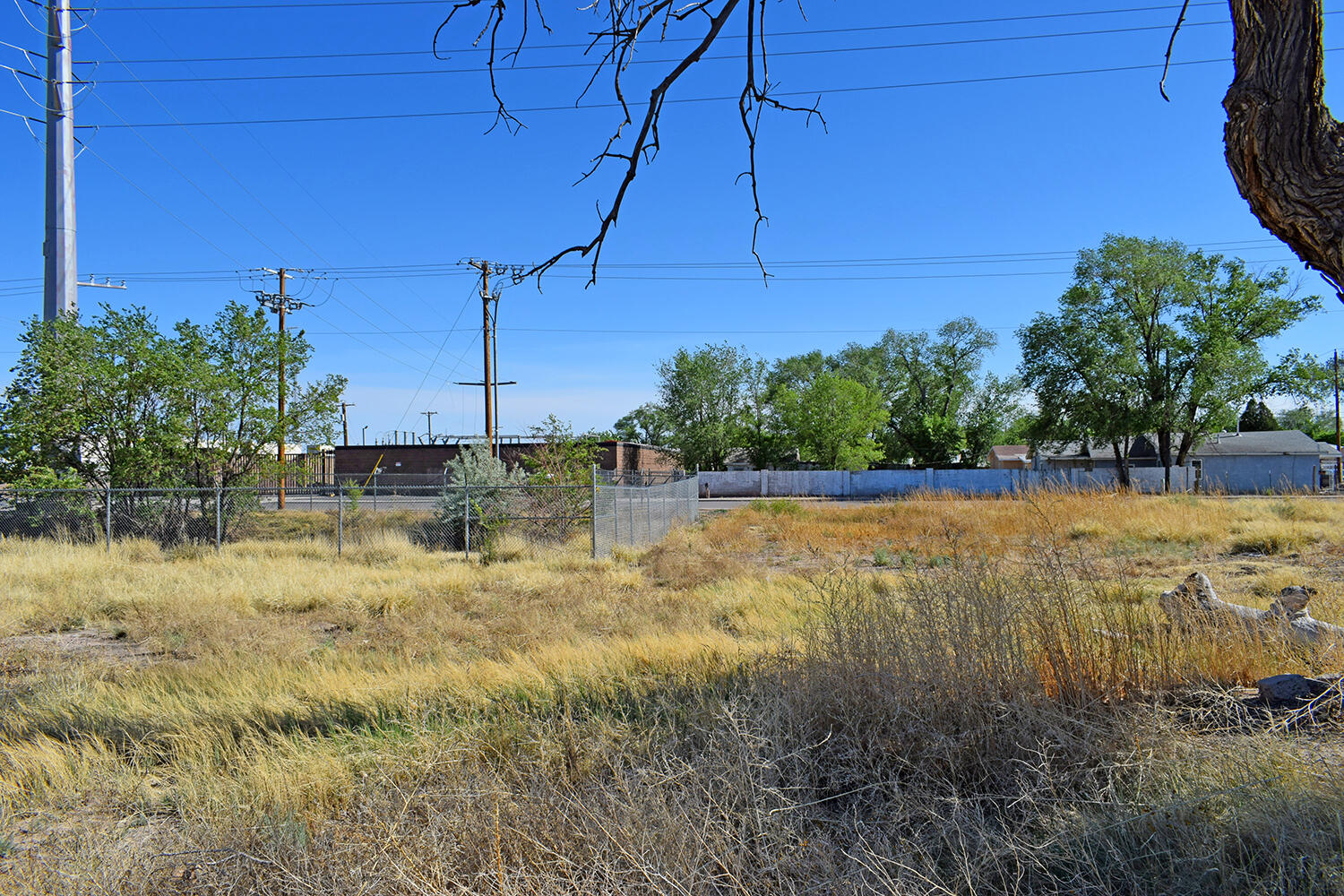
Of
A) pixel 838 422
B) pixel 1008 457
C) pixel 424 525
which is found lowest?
pixel 424 525

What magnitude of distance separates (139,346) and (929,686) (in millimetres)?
19723

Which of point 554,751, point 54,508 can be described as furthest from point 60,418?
point 554,751

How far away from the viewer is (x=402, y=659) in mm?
6930

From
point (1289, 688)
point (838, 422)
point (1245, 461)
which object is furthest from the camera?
point (838, 422)

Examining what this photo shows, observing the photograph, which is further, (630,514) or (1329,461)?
(1329,461)

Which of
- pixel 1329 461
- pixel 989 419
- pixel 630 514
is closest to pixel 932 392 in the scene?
pixel 989 419

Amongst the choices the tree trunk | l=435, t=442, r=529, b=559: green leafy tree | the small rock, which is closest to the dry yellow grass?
the small rock

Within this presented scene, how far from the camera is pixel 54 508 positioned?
56.6 ft

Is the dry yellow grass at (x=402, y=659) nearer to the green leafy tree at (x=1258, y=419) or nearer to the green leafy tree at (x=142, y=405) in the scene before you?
the green leafy tree at (x=142, y=405)

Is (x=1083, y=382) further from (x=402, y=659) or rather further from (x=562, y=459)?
(x=402, y=659)

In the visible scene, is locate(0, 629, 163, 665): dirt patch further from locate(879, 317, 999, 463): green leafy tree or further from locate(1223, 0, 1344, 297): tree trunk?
locate(879, 317, 999, 463): green leafy tree

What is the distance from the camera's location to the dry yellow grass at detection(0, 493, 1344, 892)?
3.90 meters

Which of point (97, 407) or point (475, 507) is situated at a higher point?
point (97, 407)

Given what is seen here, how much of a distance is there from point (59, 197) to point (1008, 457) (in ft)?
222
